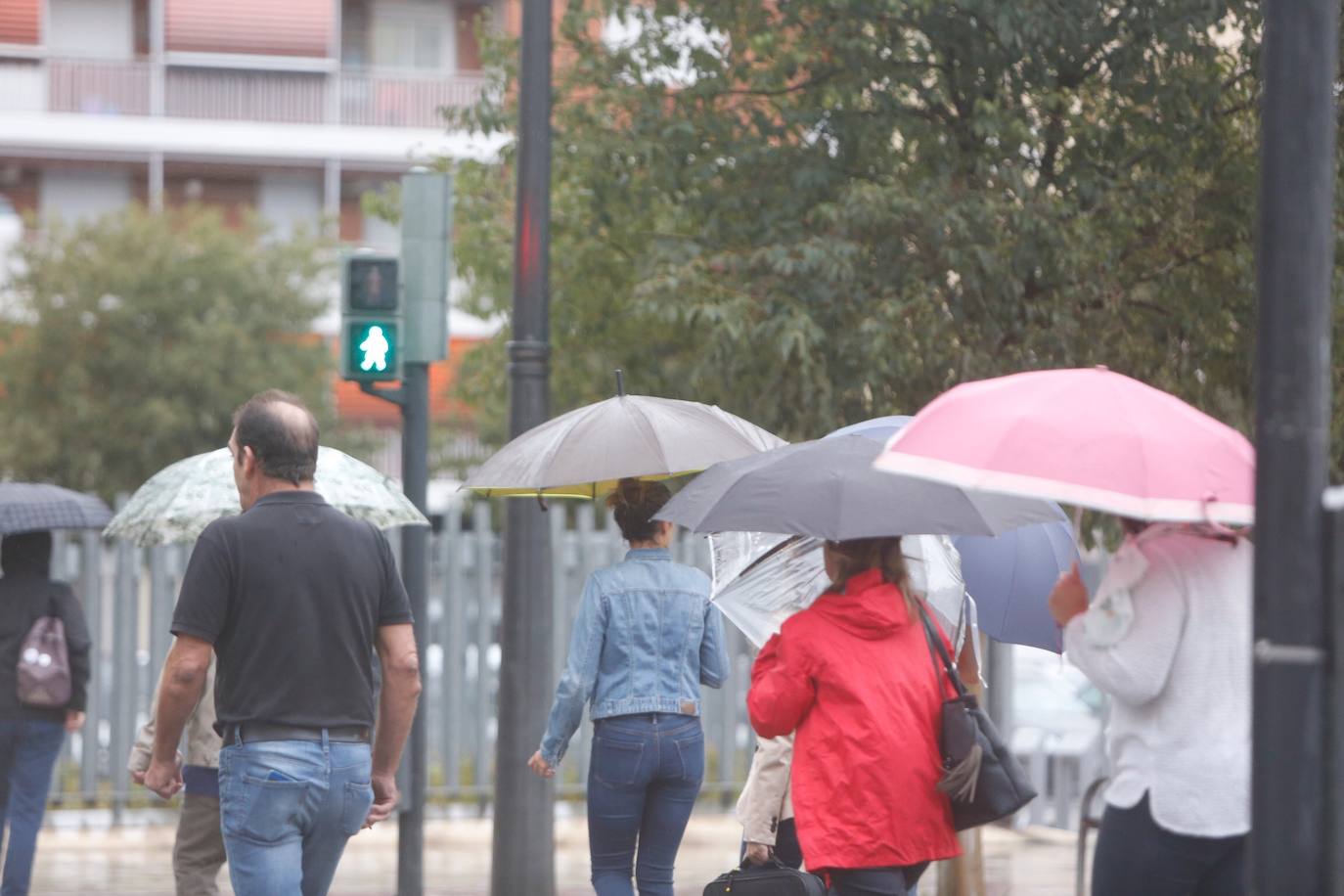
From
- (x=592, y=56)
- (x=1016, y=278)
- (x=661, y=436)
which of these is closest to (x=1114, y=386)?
(x=661, y=436)

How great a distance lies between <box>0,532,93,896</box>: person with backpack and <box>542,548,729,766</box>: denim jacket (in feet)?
8.76

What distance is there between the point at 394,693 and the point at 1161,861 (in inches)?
78.5

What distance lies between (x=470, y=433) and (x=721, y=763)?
Answer: 1461 centimetres

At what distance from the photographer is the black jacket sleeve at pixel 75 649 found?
26.2ft

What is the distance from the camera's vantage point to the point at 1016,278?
9.59 m

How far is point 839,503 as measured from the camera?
5031 millimetres

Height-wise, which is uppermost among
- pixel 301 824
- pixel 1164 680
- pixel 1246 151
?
pixel 1246 151

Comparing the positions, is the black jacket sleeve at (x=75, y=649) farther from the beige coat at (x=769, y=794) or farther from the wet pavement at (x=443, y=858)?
the beige coat at (x=769, y=794)

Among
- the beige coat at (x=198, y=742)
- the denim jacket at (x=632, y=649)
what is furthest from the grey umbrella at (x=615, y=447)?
the beige coat at (x=198, y=742)

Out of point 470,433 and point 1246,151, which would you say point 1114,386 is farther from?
point 470,433

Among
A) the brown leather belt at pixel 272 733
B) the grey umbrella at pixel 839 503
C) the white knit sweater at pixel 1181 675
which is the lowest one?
the brown leather belt at pixel 272 733

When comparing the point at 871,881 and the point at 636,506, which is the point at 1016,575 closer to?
the point at 636,506

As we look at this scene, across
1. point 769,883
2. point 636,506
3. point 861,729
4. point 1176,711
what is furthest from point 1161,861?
point 636,506

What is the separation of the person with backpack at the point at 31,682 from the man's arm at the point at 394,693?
3329 mm
